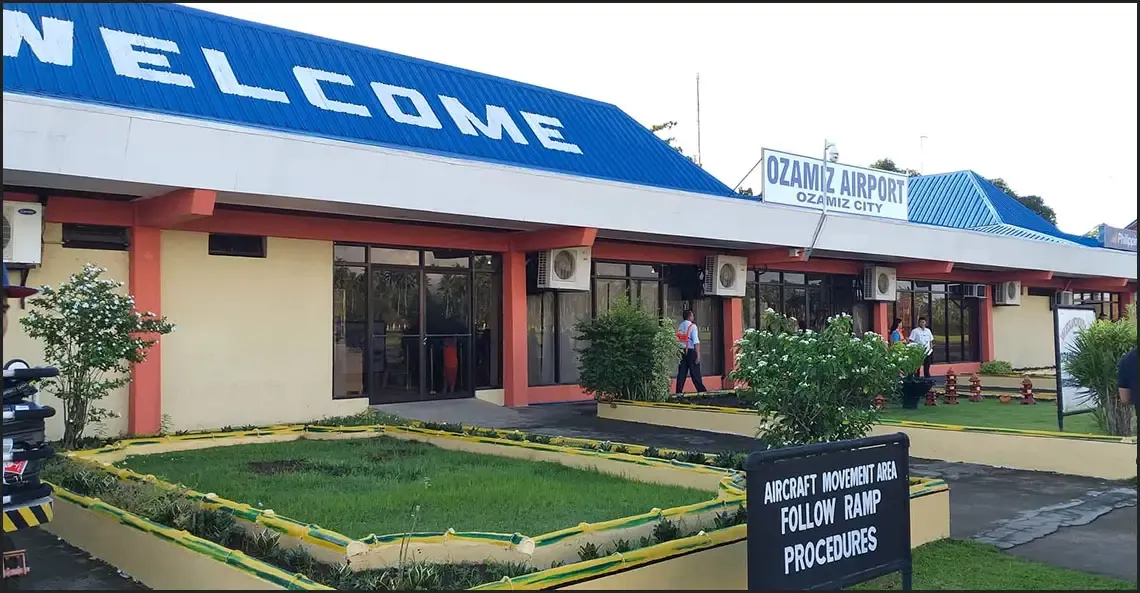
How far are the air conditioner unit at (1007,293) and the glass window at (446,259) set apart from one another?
18573mm

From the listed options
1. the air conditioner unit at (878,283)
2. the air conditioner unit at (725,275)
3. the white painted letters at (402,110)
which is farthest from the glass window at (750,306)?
the white painted letters at (402,110)

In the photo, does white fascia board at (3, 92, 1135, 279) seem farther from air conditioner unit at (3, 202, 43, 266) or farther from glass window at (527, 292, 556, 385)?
glass window at (527, 292, 556, 385)

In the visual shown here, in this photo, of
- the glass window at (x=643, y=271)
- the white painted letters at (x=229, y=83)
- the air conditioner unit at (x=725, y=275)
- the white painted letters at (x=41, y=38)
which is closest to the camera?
the white painted letters at (x=41, y=38)

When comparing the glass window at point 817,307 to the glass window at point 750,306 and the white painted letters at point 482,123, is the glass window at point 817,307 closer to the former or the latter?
the glass window at point 750,306

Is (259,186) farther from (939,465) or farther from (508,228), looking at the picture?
(939,465)

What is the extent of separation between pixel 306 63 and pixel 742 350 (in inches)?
403

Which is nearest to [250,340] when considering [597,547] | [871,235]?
[597,547]

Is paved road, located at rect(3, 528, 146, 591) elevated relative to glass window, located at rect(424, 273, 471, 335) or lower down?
lower down

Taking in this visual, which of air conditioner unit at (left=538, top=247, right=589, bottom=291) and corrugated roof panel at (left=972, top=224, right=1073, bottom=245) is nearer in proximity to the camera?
air conditioner unit at (left=538, top=247, right=589, bottom=291)

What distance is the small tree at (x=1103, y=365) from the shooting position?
10.8 m

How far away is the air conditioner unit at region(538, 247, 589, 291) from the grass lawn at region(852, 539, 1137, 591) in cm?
1011

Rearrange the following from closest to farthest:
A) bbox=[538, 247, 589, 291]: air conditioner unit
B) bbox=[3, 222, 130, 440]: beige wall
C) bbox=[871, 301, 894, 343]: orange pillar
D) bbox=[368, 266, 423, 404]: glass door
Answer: bbox=[3, 222, 130, 440]: beige wall → bbox=[368, 266, 423, 404]: glass door → bbox=[538, 247, 589, 291]: air conditioner unit → bbox=[871, 301, 894, 343]: orange pillar

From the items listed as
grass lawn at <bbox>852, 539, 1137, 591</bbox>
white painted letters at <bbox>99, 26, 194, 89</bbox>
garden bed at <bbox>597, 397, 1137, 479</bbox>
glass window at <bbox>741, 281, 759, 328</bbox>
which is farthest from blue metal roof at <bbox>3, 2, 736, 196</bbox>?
grass lawn at <bbox>852, 539, 1137, 591</bbox>

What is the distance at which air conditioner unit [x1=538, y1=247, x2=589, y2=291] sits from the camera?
53.0 feet
